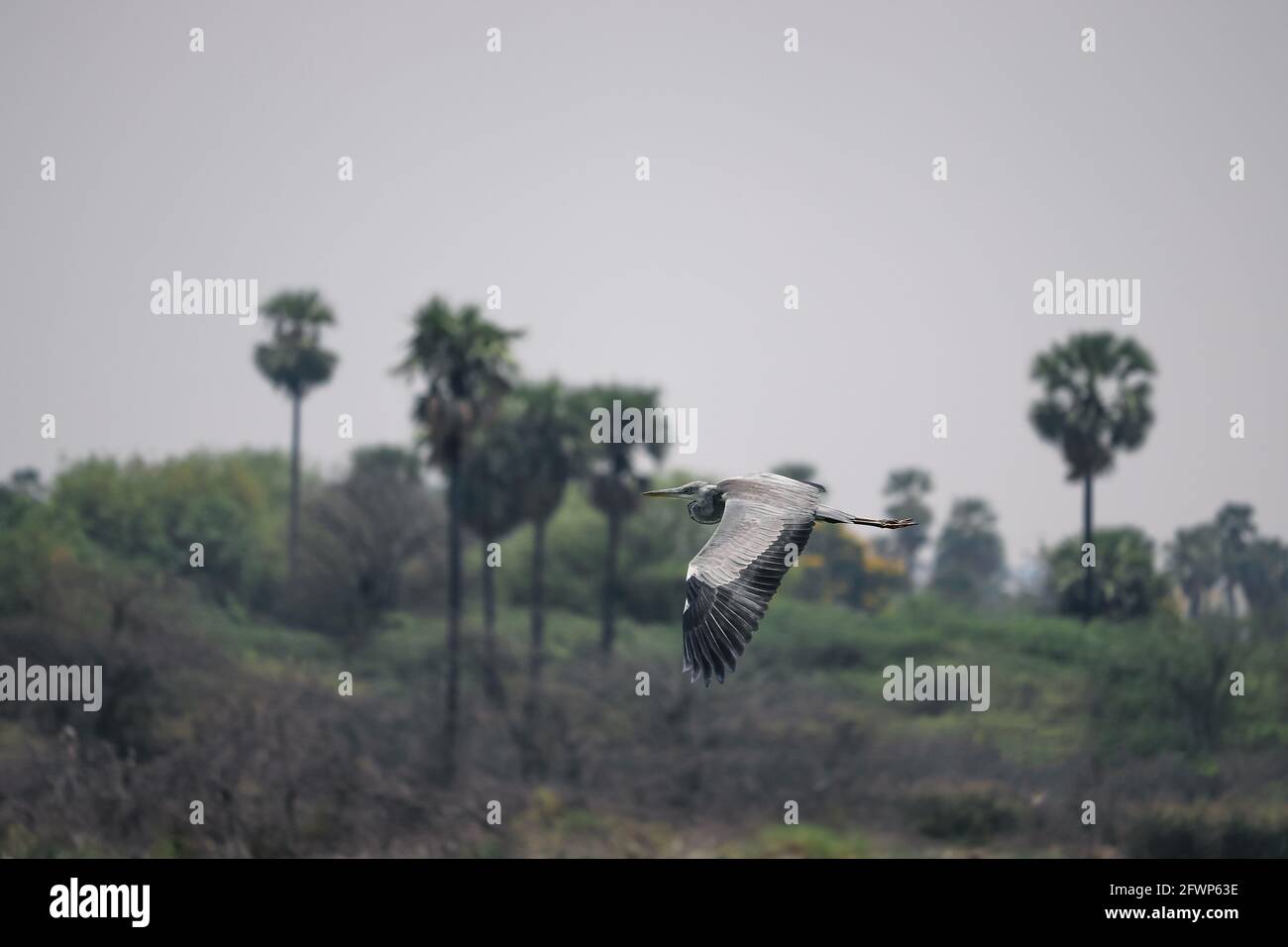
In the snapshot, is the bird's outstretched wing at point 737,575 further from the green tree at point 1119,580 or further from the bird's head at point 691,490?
the green tree at point 1119,580

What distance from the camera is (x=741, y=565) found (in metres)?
12.4

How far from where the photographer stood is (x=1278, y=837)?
38656 mm

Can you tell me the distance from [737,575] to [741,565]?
88 mm

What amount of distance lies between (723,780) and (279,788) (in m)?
11.2

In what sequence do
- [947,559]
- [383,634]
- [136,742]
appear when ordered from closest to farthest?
[136,742] → [383,634] → [947,559]

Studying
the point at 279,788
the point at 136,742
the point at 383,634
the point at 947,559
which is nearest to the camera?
the point at 279,788

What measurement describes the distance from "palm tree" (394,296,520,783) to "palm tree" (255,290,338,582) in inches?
608

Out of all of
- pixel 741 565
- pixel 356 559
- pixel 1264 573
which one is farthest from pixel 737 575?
pixel 1264 573

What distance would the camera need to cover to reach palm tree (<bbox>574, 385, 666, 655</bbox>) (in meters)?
48.4

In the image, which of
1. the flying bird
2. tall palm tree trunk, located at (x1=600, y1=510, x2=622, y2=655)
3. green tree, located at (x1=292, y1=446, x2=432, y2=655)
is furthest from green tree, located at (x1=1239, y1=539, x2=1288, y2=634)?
the flying bird

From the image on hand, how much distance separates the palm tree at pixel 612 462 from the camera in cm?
4841

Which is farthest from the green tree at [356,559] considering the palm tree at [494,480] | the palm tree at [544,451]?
the palm tree at [544,451]
